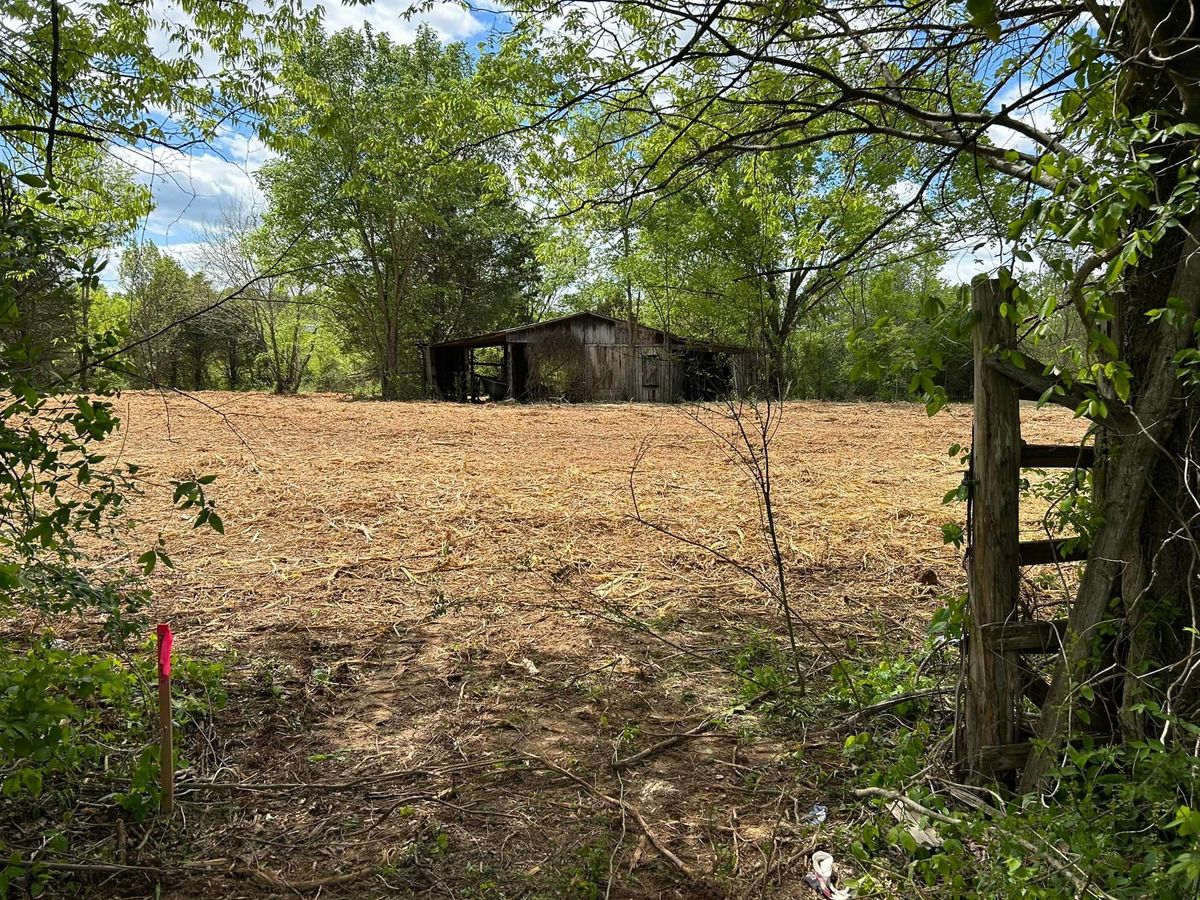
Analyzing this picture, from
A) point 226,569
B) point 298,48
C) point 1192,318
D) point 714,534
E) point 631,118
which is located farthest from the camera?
point 298,48

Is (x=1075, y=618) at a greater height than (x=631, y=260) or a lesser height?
lesser

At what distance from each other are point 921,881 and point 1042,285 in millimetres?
1930

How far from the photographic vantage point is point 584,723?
127 inches

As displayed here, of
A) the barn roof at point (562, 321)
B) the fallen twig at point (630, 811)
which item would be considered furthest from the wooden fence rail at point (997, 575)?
the barn roof at point (562, 321)

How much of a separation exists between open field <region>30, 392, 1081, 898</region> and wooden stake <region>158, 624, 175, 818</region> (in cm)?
12

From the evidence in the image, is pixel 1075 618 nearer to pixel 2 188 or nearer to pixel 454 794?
pixel 454 794

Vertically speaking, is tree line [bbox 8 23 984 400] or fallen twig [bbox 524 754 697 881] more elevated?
tree line [bbox 8 23 984 400]

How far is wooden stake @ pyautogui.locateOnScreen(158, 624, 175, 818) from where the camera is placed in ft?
7.48

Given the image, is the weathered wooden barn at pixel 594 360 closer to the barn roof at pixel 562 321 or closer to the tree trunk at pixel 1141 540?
the barn roof at pixel 562 321

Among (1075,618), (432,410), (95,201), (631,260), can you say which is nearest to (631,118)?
(1075,618)

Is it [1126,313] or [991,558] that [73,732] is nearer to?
[991,558]

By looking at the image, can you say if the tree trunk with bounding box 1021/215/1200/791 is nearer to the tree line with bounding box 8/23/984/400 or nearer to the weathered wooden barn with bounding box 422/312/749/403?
the tree line with bounding box 8/23/984/400

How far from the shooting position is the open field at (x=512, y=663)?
236 centimetres

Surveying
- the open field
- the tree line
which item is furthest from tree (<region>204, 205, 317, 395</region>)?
the open field
